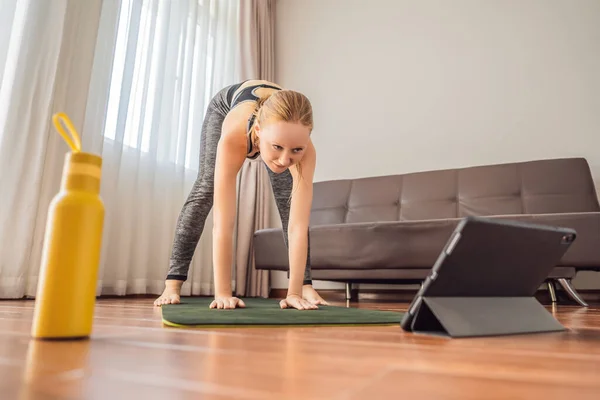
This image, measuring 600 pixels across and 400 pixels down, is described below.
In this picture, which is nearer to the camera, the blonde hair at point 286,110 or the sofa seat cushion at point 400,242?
the blonde hair at point 286,110

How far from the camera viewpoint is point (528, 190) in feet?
8.22

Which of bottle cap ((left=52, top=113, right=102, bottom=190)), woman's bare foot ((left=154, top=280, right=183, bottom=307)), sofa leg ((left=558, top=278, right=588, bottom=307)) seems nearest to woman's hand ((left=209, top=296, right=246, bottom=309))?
woman's bare foot ((left=154, top=280, right=183, bottom=307))

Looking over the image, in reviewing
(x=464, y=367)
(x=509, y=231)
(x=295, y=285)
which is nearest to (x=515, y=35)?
(x=295, y=285)

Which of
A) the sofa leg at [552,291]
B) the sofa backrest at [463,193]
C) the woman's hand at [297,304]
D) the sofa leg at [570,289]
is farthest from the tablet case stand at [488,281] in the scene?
the sofa backrest at [463,193]

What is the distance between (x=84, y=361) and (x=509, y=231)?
63 cm

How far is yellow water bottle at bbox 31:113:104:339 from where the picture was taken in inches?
20.8

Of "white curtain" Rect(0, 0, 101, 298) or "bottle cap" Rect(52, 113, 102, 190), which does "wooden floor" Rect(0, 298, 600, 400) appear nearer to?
"bottle cap" Rect(52, 113, 102, 190)

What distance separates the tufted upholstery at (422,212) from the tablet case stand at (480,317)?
125cm

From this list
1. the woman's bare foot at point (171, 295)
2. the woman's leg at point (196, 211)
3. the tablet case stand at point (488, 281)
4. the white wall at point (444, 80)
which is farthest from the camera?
the white wall at point (444, 80)

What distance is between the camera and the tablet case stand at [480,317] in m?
0.71

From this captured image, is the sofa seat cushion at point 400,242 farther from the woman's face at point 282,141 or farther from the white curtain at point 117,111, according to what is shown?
the woman's face at point 282,141

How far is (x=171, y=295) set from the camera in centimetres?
159

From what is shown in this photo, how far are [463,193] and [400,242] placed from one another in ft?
2.45

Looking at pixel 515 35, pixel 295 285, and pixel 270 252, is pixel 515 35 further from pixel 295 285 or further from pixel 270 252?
pixel 295 285
